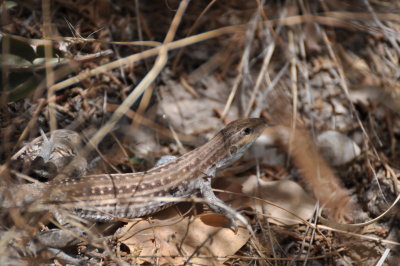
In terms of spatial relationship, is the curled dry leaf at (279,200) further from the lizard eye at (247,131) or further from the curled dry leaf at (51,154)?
the curled dry leaf at (51,154)

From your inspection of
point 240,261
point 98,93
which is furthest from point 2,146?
point 240,261

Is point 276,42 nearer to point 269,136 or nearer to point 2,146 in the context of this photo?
point 269,136

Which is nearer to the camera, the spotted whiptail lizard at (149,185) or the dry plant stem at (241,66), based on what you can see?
the spotted whiptail lizard at (149,185)

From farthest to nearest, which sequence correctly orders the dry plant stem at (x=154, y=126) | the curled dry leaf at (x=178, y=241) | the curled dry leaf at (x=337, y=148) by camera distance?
the dry plant stem at (x=154, y=126)
the curled dry leaf at (x=337, y=148)
the curled dry leaf at (x=178, y=241)

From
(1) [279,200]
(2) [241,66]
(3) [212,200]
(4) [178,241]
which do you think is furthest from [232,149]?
(2) [241,66]

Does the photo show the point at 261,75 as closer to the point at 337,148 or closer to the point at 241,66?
the point at 241,66

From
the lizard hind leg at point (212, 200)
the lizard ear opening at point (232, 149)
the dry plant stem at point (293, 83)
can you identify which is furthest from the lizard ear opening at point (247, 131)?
the dry plant stem at point (293, 83)
